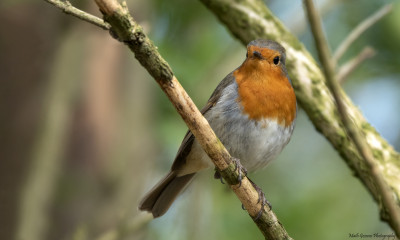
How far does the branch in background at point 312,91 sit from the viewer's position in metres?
A: 3.88

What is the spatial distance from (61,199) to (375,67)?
3.49 m

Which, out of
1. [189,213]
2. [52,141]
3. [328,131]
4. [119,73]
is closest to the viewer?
[328,131]

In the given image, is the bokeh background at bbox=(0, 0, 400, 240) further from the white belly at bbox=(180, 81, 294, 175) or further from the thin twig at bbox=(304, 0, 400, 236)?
the thin twig at bbox=(304, 0, 400, 236)

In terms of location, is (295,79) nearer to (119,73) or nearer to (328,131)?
(328,131)

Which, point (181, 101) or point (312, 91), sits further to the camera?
point (312, 91)

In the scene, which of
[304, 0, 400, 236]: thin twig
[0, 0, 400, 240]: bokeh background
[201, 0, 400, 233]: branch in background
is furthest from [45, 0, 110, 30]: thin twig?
[0, 0, 400, 240]: bokeh background

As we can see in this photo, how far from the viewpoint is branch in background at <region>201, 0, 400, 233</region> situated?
3.88m

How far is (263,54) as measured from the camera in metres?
4.15

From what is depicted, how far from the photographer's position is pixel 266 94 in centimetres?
418

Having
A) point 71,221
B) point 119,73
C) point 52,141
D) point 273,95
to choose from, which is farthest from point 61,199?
point 273,95

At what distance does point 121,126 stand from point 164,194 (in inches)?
56.3

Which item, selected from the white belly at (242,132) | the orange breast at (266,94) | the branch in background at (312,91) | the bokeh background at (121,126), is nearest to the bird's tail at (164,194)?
the bokeh background at (121,126)

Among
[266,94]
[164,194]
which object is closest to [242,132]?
[266,94]

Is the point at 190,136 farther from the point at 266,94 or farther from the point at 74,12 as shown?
the point at 74,12
